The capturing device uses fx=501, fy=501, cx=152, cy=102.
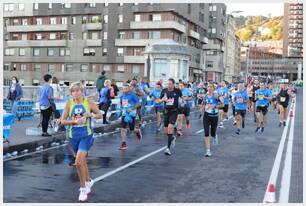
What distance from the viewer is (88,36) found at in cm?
6994

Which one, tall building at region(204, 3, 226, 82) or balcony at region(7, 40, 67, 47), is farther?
tall building at region(204, 3, 226, 82)

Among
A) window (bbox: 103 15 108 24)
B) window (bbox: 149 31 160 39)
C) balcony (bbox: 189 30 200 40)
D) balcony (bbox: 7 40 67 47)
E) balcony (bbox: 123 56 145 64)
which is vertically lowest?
balcony (bbox: 123 56 145 64)

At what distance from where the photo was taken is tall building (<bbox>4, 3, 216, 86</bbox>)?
218ft

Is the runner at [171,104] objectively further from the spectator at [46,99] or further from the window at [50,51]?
the window at [50,51]

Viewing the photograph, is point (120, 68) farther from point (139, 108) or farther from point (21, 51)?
point (139, 108)

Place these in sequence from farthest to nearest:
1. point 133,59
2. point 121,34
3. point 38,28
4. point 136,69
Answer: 1. point 38,28
2. point 121,34
3. point 136,69
4. point 133,59

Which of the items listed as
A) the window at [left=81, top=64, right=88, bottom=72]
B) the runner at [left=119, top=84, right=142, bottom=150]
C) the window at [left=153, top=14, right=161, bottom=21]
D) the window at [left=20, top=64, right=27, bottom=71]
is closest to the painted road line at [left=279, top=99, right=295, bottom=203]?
the runner at [left=119, top=84, right=142, bottom=150]

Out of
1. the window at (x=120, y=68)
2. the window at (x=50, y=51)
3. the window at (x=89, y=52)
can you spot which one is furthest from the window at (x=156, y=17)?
the window at (x=50, y=51)

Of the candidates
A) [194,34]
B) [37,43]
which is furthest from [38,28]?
[194,34]

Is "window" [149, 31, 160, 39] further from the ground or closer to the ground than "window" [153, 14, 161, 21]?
closer to the ground

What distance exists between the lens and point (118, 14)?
67.8 m

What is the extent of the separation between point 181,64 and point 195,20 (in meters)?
35.8

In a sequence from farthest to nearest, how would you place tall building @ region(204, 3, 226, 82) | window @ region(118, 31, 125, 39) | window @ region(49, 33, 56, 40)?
tall building @ region(204, 3, 226, 82) < window @ region(49, 33, 56, 40) < window @ region(118, 31, 125, 39)

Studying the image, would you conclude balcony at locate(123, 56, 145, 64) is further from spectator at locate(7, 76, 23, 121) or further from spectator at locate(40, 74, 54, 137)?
spectator at locate(40, 74, 54, 137)
